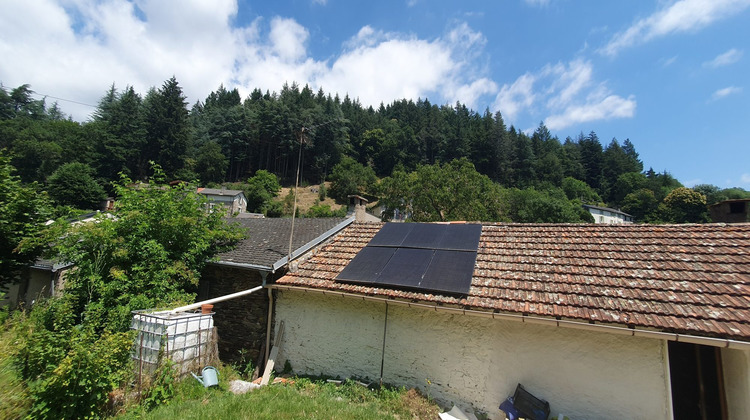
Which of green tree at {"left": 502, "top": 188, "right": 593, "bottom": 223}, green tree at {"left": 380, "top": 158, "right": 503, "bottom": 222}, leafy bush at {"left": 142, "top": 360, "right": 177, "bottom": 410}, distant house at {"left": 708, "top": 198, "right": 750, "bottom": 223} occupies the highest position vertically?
green tree at {"left": 502, "top": 188, "right": 593, "bottom": 223}

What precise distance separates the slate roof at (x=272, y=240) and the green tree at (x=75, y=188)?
41742mm

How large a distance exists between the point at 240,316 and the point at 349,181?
51.8 meters

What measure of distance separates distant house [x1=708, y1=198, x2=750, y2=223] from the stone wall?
11.9 m

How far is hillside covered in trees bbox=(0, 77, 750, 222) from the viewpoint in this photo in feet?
126

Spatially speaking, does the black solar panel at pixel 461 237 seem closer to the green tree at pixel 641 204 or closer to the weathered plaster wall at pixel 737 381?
the weathered plaster wall at pixel 737 381

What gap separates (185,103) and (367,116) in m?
43.4

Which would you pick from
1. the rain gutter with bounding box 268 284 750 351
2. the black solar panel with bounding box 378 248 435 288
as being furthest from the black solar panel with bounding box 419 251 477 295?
the rain gutter with bounding box 268 284 750 351

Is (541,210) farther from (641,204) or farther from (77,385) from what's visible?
(77,385)

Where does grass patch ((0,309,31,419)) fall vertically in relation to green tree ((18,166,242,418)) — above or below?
below

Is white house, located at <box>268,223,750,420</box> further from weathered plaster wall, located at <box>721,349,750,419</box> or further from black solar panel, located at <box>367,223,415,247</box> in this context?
black solar panel, located at <box>367,223,415,247</box>

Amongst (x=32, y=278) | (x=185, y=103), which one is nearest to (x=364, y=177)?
(x=185, y=103)

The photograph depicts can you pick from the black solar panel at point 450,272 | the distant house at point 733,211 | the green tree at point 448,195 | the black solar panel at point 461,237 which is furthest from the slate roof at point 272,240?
the green tree at point 448,195

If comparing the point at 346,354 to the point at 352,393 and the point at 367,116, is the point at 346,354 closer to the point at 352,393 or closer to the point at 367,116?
the point at 352,393

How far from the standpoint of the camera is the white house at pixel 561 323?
4672mm
